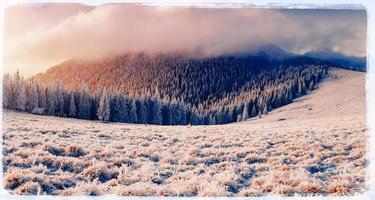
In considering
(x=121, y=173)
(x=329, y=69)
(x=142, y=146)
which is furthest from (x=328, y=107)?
(x=121, y=173)

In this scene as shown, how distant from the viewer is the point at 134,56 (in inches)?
412

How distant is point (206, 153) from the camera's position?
1005 cm

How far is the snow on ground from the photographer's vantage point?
877 cm

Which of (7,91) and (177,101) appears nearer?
(7,91)

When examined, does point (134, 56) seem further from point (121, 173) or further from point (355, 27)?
point (355, 27)

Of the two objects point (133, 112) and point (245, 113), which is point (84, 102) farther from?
point (245, 113)

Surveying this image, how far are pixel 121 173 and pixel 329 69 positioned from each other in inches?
192

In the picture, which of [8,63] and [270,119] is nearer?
[8,63]

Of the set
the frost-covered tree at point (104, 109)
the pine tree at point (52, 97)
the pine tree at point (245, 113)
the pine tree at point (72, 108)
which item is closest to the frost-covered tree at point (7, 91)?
the pine tree at point (52, 97)

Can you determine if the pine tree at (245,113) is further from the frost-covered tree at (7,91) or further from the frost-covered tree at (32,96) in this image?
the frost-covered tree at (7,91)

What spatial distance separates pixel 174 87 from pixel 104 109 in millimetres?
1563

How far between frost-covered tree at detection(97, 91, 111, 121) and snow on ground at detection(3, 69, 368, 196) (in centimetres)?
19

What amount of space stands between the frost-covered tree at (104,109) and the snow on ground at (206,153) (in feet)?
0.62

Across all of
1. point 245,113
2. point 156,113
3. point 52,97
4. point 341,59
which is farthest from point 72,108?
point 341,59
